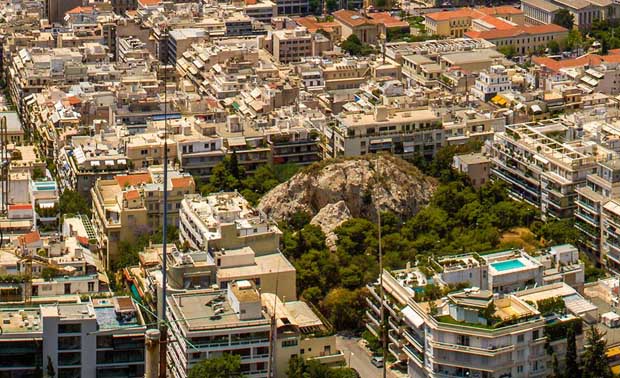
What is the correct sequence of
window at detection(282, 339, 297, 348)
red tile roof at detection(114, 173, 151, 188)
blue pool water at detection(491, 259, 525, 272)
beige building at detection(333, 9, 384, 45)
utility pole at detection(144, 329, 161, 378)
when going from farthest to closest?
beige building at detection(333, 9, 384, 45)
red tile roof at detection(114, 173, 151, 188)
blue pool water at detection(491, 259, 525, 272)
window at detection(282, 339, 297, 348)
utility pole at detection(144, 329, 161, 378)

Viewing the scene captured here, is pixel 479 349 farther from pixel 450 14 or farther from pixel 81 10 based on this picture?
pixel 450 14

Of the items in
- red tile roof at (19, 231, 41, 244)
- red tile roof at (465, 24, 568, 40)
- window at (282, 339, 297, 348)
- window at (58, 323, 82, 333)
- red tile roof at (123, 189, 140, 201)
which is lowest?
window at (282, 339, 297, 348)

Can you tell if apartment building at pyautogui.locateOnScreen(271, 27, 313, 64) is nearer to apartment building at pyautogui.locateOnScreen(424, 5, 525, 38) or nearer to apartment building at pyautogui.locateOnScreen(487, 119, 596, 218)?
apartment building at pyautogui.locateOnScreen(424, 5, 525, 38)

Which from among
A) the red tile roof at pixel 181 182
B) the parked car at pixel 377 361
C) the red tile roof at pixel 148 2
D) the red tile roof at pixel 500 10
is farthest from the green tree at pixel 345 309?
the red tile roof at pixel 500 10

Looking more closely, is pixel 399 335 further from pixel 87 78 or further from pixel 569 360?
pixel 87 78

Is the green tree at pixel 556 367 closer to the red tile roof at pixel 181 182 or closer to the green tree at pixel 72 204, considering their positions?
the red tile roof at pixel 181 182

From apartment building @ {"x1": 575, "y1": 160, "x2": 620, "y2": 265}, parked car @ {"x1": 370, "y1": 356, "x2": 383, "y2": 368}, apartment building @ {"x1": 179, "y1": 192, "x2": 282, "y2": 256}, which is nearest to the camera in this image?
parked car @ {"x1": 370, "y1": 356, "x2": 383, "y2": 368}

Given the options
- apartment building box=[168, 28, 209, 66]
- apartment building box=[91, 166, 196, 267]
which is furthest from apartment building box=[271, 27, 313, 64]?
apartment building box=[91, 166, 196, 267]
